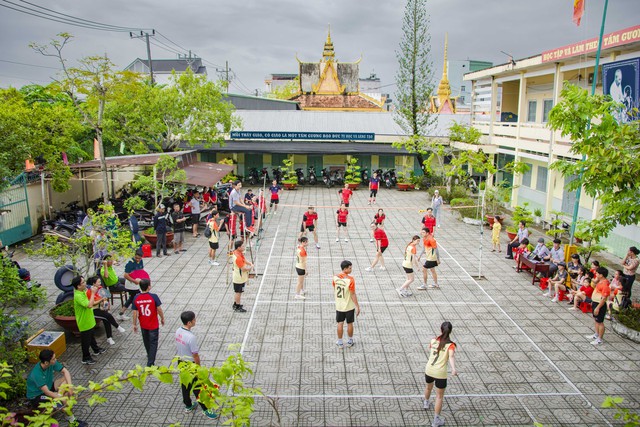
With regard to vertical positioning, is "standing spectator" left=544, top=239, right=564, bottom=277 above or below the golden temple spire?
below

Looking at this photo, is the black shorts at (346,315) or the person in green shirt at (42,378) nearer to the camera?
the person in green shirt at (42,378)

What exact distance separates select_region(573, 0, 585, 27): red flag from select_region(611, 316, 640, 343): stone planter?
9.15m

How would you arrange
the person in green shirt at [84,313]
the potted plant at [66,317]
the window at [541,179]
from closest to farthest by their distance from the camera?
the person in green shirt at [84,313]
the potted plant at [66,317]
the window at [541,179]

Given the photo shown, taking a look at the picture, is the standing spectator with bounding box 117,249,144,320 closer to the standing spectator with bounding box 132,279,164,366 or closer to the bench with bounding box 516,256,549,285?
the standing spectator with bounding box 132,279,164,366

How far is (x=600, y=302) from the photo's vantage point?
9.81 metres

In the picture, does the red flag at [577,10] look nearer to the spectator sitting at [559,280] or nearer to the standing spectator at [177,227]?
the spectator sitting at [559,280]

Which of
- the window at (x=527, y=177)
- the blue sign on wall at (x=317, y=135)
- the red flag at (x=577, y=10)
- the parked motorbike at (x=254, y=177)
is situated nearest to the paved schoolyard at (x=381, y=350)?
the red flag at (x=577, y=10)

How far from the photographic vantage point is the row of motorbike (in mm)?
32375

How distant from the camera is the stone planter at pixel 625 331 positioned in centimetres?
1015

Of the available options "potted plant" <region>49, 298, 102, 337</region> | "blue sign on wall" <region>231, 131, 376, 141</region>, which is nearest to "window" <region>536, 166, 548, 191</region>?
"blue sign on wall" <region>231, 131, 376, 141</region>

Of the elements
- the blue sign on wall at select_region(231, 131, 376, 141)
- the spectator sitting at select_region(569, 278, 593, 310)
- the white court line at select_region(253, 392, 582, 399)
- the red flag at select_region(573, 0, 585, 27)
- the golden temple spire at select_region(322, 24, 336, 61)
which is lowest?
the white court line at select_region(253, 392, 582, 399)

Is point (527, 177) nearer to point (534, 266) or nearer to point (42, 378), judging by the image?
point (534, 266)

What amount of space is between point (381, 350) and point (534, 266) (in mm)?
6315

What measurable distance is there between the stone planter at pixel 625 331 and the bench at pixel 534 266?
2711 millimetres
